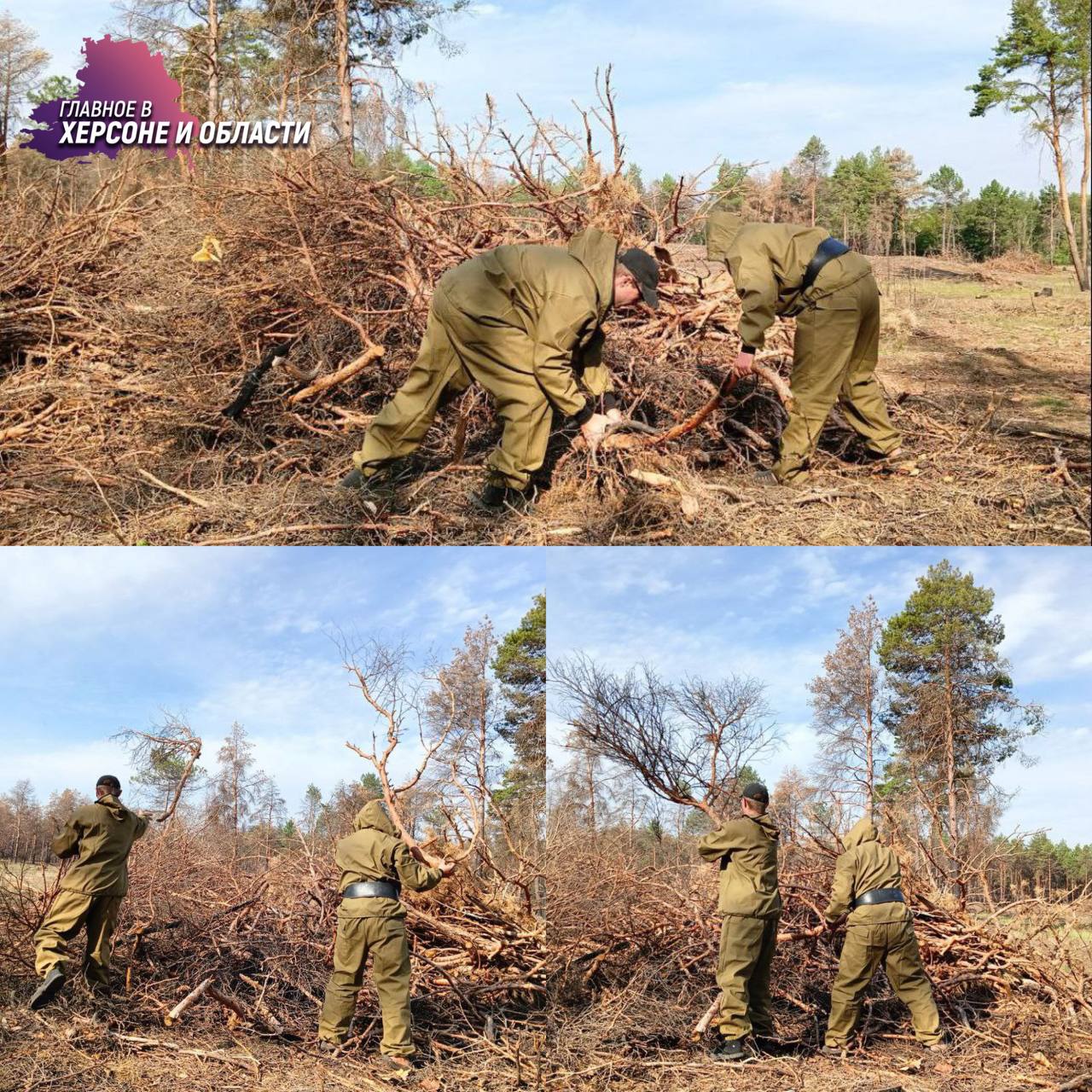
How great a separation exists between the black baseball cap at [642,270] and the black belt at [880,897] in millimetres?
3053

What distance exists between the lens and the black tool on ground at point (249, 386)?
241 inches

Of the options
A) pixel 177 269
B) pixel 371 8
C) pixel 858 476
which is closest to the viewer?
pixel 858 476

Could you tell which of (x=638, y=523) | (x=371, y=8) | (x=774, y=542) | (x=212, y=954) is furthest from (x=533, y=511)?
(x=371, y=8)

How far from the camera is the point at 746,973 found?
4.66 metres

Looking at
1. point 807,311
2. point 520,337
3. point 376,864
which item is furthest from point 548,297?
point 376,864

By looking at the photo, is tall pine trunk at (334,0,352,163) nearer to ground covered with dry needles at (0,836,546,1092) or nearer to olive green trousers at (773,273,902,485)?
olive green trousers at (773,273,902,485)

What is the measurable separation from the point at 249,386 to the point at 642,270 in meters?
2.54

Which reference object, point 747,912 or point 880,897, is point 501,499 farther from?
point 880,897

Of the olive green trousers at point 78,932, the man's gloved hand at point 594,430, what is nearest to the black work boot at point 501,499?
the man's gloved hand at point 594,430

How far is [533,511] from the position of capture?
5.22 metres

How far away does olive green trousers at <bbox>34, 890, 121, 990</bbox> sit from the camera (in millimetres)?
5004

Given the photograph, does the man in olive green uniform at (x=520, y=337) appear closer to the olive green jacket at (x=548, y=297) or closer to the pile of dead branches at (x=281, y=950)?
the olive green jacket at (x=548, y=297)

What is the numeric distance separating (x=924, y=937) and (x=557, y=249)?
396 cm

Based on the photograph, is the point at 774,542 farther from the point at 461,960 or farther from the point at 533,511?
the point at 461,960
